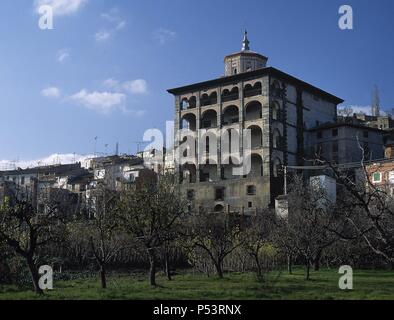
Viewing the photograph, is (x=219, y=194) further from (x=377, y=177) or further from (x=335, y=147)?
(x=377, y=177)

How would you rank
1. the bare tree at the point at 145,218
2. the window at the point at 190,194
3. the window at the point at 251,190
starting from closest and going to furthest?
the bare tree at the point at 145,218, the window at the point at 251,190, the window at the point at 190,194

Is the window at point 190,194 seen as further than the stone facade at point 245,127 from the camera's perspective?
Yes

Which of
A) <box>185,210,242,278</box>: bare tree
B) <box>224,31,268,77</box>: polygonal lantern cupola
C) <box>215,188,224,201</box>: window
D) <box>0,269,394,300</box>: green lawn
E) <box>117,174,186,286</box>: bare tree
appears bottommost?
<box>0,269,394,300</box>: green lawn

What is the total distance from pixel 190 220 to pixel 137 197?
15.3 m

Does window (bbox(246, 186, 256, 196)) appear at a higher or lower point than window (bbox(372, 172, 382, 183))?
lower

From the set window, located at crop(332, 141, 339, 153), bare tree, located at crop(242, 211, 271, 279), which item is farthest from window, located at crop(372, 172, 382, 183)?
bare tree, located at crop(242, 211, 271, 279)

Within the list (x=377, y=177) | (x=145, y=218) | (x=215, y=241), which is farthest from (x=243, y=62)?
(x=145, y=218)

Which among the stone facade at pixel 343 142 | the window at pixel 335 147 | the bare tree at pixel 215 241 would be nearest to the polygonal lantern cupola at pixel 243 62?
the stone facade at pixel 343 142

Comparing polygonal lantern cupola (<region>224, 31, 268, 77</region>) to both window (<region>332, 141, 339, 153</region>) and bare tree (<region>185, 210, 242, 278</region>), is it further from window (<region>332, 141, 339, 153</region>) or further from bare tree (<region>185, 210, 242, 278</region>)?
bare tree (<region>185, 210, 242, 278</region>)

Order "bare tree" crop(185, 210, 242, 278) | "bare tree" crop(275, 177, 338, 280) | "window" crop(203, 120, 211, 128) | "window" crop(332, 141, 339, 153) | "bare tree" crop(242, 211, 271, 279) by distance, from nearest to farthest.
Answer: "bare tree" crop(242, 211, 271, 279) < "bare tree" crop(275, 177, 338, 280) < "bare tree" crop(185, 210, 242, 278) < "window" crop(332, 141, 339, 153) < "window" crop(203, 120, 211, 128)

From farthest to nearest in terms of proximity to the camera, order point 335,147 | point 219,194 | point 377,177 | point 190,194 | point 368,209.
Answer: point 335,147 → point 190,194 → point 219,194 → point 377,177 → point 368,209

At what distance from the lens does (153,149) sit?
88.0 m

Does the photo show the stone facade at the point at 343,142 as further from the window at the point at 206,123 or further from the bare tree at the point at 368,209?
the bare tree at the point at 368,209

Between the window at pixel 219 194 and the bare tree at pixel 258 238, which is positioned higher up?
the window at pixel 219 194
